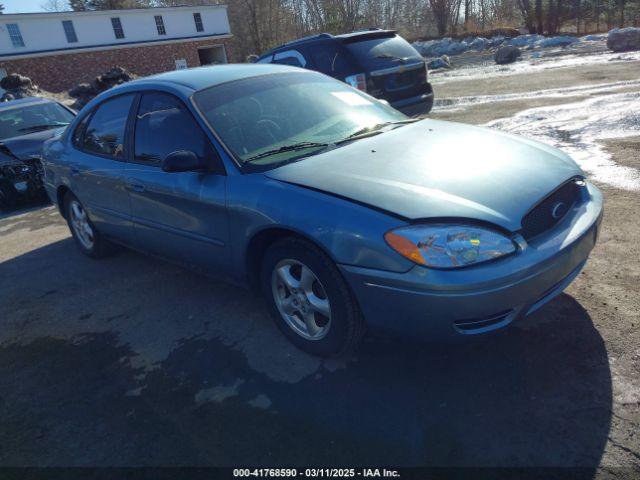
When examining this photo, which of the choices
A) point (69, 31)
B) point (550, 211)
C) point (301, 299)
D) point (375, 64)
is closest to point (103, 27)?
point (69, 31)

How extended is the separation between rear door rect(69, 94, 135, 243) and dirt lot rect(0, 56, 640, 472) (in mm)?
807

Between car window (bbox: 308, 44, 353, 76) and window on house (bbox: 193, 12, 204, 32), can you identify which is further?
window on house (bbox: 193, 12, 204, 32)

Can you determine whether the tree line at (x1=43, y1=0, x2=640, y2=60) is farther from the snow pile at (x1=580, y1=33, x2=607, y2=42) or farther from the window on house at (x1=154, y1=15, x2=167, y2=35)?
the snow pile at (x1=580, y1=33, x2=607, y2=42)

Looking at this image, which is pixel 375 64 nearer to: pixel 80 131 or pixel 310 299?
pixel 80 131

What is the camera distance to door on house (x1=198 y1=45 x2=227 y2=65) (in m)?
41.4

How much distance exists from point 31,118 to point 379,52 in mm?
5955

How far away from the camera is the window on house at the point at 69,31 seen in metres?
34.5

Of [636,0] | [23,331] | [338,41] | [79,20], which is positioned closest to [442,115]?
[338,41]

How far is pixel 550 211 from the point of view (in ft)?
8.67

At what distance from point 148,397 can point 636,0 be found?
3374 centimetres

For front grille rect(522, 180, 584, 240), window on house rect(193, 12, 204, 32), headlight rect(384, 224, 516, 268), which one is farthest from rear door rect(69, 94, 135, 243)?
window on house rect(193, 12, 204, 32)

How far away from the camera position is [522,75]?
47.8ft

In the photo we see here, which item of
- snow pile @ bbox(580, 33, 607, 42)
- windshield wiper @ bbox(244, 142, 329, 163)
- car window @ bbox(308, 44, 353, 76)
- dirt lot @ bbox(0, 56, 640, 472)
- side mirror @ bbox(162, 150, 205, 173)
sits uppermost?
car window @ bbox(308, 44, 353, 76)

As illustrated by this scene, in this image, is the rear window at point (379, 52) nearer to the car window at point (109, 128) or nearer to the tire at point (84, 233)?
the car window at point (109, 128)
